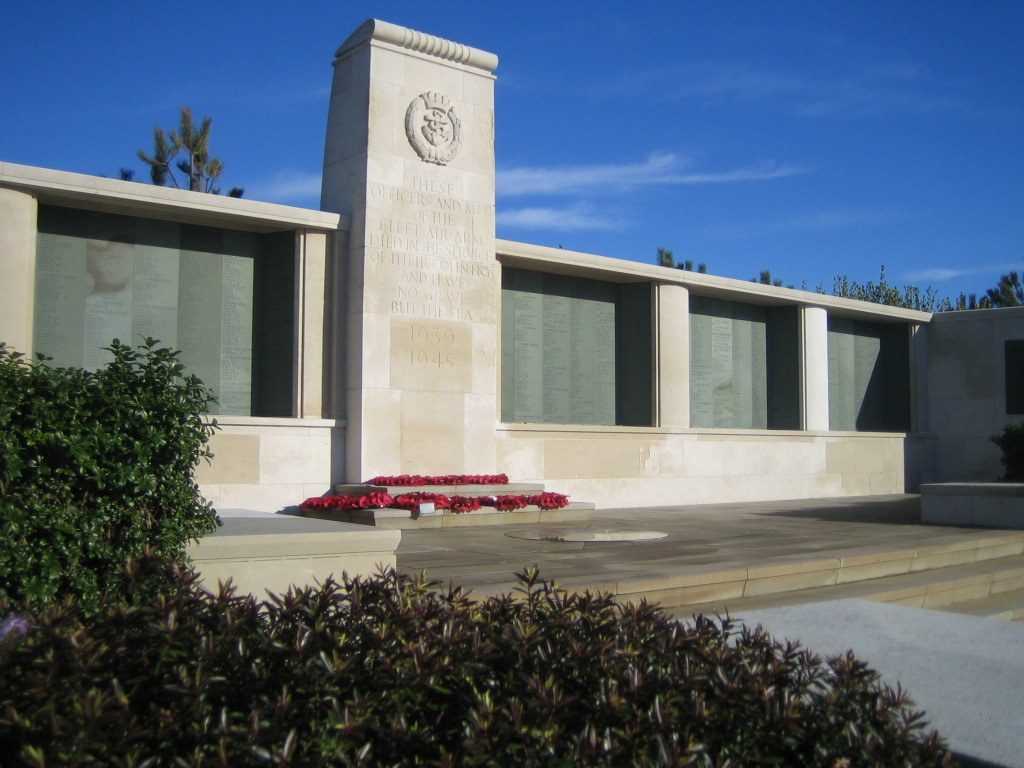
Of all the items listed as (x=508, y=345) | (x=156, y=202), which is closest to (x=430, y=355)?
(x=508, y=345)

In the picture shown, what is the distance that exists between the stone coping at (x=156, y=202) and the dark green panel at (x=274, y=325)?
Answer: 0.38 meters

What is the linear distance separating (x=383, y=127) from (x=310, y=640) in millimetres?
11957

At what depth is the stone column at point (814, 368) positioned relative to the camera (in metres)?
19.2

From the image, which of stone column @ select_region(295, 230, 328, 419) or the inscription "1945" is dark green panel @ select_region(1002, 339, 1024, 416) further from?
stone column @ select_region(295, 230, 328, 419)

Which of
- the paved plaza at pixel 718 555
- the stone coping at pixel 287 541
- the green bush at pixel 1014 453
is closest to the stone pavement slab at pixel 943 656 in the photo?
the paved plaza at pixel 718 555

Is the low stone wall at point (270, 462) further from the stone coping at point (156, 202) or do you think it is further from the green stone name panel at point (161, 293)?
the stone coping at point (156, 202)

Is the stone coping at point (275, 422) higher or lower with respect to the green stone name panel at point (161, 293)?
lower

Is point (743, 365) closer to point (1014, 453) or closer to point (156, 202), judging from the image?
point (1014, 453)

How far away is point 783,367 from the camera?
19531 mm

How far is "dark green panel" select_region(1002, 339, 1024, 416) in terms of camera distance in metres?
20.0

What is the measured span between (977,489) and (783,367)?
784 cm

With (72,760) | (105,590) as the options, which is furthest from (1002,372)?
(72,760)

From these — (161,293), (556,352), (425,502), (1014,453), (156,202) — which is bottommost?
(425,502)

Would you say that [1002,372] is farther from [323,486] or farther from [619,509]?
[323,486]
